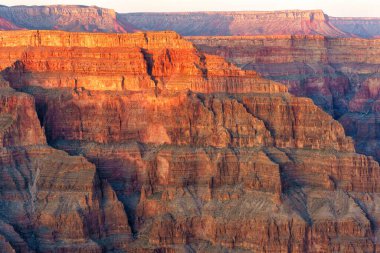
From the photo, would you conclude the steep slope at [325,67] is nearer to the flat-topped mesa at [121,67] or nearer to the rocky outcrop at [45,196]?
the flat-topped mesa at [121,67]

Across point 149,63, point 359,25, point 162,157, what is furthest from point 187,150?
point 359,25

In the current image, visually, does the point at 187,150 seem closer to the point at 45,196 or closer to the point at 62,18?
the point at 45,196

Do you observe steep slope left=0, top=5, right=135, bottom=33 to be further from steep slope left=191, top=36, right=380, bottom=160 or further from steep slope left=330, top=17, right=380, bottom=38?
steep slope left=330, top=17, right=380, bottom=38

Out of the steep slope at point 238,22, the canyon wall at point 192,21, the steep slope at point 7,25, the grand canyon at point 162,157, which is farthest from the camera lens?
the steep slope at point 238,22

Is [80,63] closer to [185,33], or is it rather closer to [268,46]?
[268,46]

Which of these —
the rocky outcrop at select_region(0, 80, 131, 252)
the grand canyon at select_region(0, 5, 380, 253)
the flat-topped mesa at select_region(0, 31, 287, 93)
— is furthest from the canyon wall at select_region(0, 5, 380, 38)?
the rocky outcrop at select_region(0, 80, 131, 252)

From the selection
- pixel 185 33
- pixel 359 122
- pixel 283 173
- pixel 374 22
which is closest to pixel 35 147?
pixel 283 173

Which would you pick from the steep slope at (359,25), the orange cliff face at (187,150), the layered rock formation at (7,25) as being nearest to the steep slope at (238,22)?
the steep slope at (359,25)
